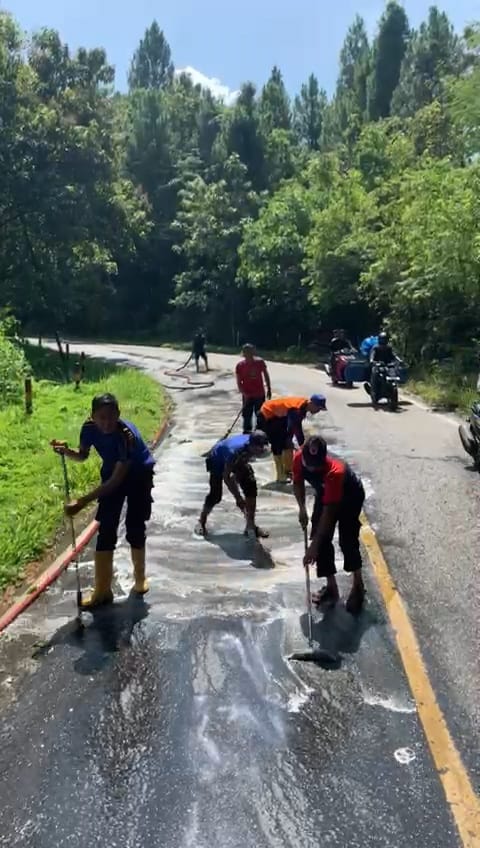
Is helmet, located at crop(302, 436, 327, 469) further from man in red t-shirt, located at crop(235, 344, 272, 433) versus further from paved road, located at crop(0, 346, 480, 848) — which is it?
man in red t-shirt, located at crop(235, 344, 272, 433)

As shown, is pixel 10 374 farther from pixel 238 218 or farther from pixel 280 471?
pixel 238 218

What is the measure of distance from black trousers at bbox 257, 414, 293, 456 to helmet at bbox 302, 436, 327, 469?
4284mm

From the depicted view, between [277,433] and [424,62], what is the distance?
74.0 meters

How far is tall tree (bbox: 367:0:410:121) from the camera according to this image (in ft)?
266

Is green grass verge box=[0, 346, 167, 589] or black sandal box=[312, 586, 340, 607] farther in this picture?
green grass verge box=[0, 346, 167, 589]

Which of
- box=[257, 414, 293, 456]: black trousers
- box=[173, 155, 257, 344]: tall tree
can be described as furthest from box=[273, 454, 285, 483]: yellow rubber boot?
box=[173, 155, 257, 344]: tall tree

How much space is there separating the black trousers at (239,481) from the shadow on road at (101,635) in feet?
6.26

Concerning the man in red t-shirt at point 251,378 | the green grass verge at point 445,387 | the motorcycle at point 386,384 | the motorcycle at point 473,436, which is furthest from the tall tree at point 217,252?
the motorcycle at point 473,436

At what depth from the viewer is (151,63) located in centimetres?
10981

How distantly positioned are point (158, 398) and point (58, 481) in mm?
10340

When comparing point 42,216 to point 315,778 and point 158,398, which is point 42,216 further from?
point 315,778

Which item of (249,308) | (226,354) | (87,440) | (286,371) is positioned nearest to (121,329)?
(249,308)

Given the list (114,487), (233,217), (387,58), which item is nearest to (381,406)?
(114,487)

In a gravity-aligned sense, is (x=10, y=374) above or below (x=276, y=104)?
A: below
